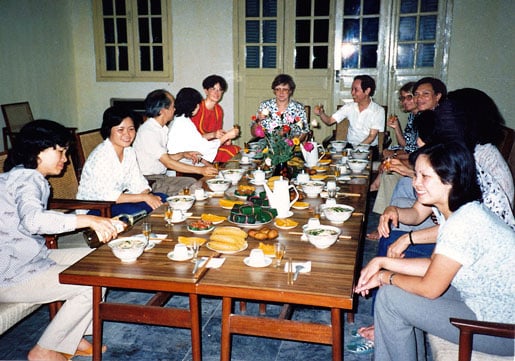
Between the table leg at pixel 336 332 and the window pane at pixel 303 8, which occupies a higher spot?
the window pane at pixel 303 8

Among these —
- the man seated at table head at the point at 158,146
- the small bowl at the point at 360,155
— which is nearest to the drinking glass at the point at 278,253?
the man seated at table head at the point at 158,146

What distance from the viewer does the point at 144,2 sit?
6.96m

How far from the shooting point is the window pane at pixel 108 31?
7.22 m

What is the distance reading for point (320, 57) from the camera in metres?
6.66

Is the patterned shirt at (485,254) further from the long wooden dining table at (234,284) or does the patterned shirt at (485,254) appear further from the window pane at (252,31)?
the window pane at (252,31)

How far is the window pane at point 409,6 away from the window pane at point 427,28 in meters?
0.16

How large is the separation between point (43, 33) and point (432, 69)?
5564 millimetres

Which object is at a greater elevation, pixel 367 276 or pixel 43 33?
pixel 43 33

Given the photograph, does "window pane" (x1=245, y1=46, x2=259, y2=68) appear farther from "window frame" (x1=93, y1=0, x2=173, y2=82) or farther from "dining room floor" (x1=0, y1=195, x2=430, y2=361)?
"dining room floor" (x1=0, y1=195, x2=430, y2=361)

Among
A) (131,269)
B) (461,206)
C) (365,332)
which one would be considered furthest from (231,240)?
(365,332)

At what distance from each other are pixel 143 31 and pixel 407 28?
153 inches

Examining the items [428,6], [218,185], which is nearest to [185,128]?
[218,185]

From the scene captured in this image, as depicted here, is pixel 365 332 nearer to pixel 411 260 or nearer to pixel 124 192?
pixel 411 260

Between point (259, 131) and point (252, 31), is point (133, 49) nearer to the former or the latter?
point (252, 31)
